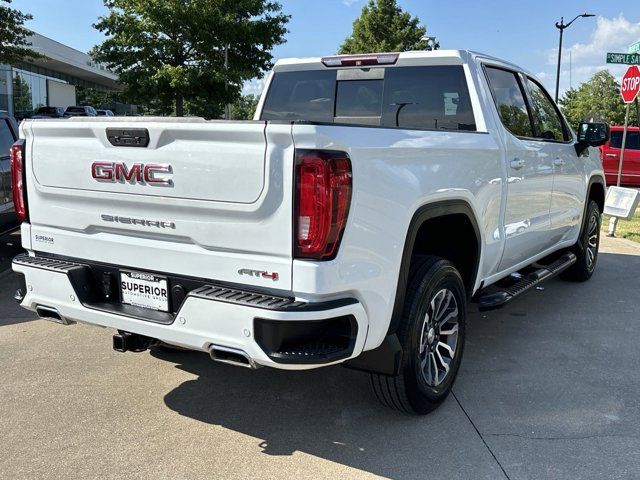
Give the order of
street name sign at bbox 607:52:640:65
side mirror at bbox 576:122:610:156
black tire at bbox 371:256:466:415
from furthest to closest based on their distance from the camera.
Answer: street name sign at bbox 607:52:640:65 < side mirror at bbox 576:122:610:156 < black tire at bbox 371:256:466:415

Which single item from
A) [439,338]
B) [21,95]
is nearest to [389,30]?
[21,95]

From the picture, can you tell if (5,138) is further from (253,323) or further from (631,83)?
(631,83)

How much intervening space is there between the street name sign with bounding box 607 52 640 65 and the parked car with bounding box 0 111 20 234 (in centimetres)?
925

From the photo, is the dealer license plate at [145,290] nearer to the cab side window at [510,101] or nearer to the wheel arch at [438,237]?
the wheel arch at [438,237]

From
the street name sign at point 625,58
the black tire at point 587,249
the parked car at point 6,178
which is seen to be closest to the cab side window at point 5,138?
the parked car at point 6,178

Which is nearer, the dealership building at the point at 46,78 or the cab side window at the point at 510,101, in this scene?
the cab side window at the point at 510,101

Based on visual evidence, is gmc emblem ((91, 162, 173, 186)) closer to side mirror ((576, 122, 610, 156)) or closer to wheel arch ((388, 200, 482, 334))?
wheel arch ((388, 200, 482, 334))

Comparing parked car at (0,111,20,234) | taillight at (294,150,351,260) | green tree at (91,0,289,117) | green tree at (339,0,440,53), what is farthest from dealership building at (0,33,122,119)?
taillight at (294,150,351,260)

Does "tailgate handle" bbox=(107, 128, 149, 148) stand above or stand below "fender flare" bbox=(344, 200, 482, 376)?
above

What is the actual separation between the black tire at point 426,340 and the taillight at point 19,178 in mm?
2183

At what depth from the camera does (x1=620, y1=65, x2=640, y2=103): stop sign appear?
1109 centimetres

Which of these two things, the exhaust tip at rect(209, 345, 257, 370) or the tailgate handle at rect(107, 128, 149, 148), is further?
the tailgate handle at rect(107, 128, 149, 148)

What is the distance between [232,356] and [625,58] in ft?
32.6

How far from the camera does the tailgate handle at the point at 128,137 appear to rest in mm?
2863
